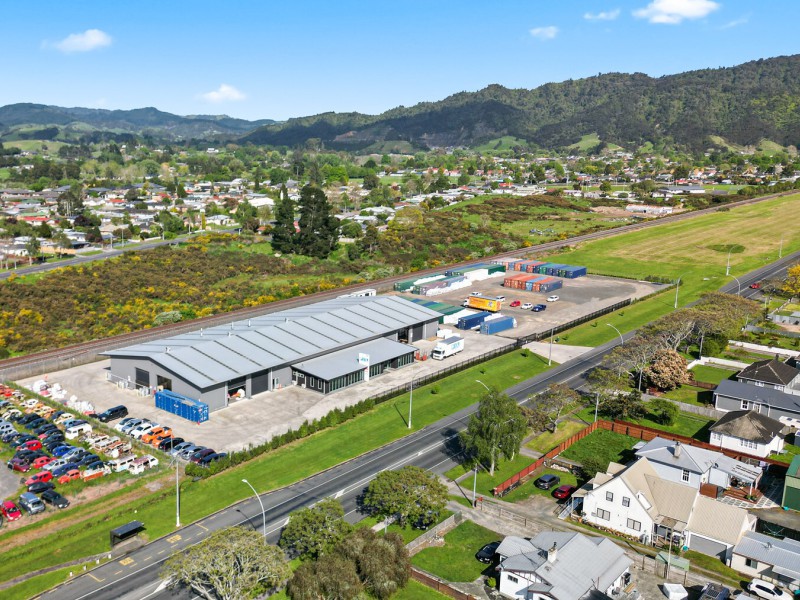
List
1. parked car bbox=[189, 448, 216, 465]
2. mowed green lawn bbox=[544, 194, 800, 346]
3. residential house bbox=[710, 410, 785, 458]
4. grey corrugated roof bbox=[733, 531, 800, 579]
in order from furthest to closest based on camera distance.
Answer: mowed green lawn bbox=[544, 194, 800, 346]
residential house bbox=[710, 410, 785, 458]
parked car bbox=[189, 448, 216, 465]
grey corrugated roof bbox=[733, 531, 800, 579]

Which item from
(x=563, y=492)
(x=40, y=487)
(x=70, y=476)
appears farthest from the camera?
(x=70, y=476)

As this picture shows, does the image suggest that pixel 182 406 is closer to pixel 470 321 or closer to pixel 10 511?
pixel 10 511

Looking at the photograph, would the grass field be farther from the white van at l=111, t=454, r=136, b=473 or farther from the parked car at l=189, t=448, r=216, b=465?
the white van at l=111, t=454, r=136, b=473

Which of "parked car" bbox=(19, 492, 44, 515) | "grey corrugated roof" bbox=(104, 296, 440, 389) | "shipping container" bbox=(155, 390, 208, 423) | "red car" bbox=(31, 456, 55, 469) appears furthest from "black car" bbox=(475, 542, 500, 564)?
"red car" bbox=(31, 456, 55, 469)

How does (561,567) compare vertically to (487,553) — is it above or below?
above

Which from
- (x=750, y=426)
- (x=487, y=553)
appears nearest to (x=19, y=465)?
(x=487, y=553)

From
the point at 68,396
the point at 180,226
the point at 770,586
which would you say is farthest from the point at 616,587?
the point at 180,226

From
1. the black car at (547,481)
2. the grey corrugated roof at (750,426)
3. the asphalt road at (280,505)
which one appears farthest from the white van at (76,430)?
the grey corrugated roof at (750,426)
